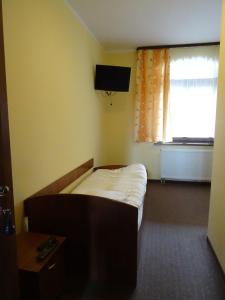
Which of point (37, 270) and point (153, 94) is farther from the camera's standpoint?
point (153, 94)

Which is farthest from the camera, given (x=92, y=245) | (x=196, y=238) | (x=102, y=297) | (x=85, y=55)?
(x=85, y=55)

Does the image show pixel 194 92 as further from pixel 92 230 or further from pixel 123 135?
pixel 92 230

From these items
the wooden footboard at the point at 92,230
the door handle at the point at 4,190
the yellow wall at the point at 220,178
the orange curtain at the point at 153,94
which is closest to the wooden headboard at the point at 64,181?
the wooden footboard at the point at 92,230

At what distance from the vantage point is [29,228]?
197 centimetres

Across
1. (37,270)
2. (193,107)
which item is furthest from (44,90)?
(193,107)

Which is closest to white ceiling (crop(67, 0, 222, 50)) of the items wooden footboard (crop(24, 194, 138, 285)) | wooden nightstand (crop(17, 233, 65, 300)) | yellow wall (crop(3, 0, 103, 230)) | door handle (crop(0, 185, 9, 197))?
yellow wall (crop(3, 0, 103, 230))

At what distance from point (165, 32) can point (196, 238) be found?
2.99m

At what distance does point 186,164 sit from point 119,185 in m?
2.08

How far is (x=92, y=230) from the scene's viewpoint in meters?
1.87

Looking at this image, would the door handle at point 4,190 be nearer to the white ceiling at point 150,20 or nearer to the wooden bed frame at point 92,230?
the wooden bed frame at point 92,230

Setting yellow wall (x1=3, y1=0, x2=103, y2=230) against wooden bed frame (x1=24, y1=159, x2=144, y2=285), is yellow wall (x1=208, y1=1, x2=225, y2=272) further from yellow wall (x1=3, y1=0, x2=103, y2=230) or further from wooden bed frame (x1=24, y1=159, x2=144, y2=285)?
yellow wall (x1=3, y1=0, x2=103, y2=230)

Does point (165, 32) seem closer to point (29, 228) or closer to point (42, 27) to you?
point (42, 27)

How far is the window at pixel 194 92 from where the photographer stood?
4.15 meters

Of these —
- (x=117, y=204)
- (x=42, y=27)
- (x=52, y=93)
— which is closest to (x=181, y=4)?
(x=42, y=27)
